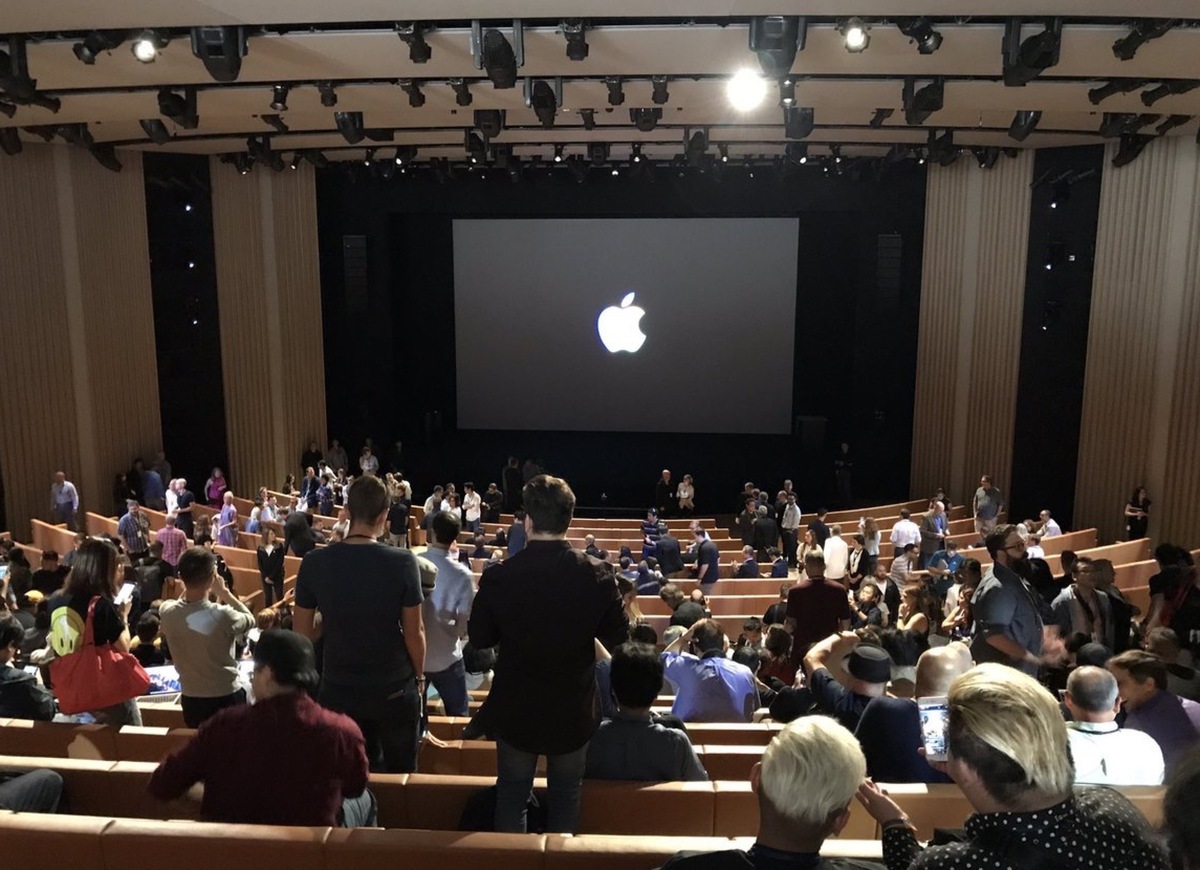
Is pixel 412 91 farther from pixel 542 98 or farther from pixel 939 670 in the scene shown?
pixel 939 670

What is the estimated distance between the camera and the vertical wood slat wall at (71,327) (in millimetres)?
12016

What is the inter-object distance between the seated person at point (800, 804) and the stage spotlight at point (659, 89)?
7860 millimetres

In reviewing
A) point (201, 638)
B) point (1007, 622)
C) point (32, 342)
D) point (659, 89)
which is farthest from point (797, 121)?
point (32, 342)

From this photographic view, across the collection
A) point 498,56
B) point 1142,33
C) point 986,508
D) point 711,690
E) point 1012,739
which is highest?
point 1142,33

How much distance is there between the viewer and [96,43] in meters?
6.89

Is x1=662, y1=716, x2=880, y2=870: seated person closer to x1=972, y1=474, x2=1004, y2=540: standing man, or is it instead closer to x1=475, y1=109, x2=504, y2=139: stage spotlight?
x1=475, y1=109, x2=504, y2=139: stage spotlight

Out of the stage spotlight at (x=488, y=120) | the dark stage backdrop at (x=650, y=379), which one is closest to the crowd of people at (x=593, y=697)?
the stage spotlight at (x=488, y=120)

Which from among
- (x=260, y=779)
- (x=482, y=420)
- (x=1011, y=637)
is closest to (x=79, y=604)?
(x=260, y=779)

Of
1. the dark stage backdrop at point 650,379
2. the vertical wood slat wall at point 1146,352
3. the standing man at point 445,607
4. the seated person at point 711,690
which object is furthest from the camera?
the dark stage backdrop at point 650,379

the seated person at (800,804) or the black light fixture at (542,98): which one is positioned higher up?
the black light fixture at (542,98)

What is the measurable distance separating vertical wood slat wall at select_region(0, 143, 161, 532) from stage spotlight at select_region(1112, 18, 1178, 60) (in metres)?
12.1

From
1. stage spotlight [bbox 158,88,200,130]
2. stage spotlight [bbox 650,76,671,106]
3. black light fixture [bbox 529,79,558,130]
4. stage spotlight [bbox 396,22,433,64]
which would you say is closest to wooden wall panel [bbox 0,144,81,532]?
stage spotlight [bbox 158,88,200,130]

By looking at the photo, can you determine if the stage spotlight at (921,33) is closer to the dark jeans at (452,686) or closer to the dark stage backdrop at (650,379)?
the dark jeans at (452,686)

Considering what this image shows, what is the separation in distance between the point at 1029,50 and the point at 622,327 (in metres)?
10.0
